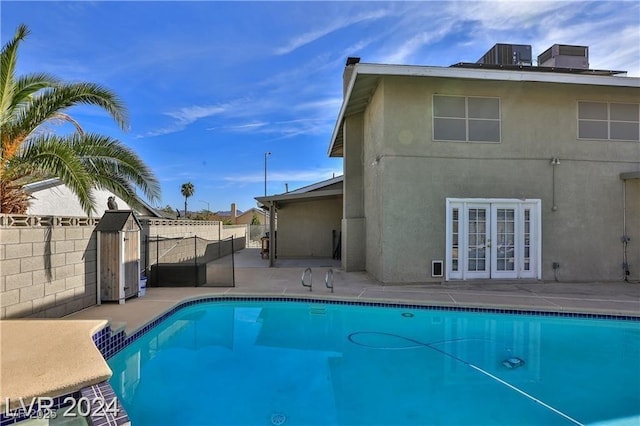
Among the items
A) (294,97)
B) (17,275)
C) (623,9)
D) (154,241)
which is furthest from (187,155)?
(623,9)

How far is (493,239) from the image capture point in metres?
10.1

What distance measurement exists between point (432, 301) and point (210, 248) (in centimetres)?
1033

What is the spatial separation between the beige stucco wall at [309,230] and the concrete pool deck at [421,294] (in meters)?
6.34

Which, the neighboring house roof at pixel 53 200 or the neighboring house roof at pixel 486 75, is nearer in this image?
the neighboring house roof at pixel 486 75

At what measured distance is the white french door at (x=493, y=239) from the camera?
1006 centimetres

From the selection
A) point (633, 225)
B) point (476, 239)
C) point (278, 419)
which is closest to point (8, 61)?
point (278, 419)

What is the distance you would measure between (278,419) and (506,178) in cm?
901

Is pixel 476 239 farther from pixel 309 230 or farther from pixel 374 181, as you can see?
pixel 309 230

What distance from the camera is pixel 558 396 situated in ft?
14.9

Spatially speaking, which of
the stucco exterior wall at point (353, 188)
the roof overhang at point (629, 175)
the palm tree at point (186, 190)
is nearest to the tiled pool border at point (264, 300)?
the stucco exterior wall at point (353, 188)

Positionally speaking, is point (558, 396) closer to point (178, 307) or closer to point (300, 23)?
point (178, 307)

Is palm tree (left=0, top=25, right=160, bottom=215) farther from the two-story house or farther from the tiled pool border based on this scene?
the two-story house

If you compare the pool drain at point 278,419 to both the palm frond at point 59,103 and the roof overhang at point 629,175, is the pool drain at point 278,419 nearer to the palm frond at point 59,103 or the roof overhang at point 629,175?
the palm frond at point 59,103

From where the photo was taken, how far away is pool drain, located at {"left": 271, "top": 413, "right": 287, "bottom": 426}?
3.95m
